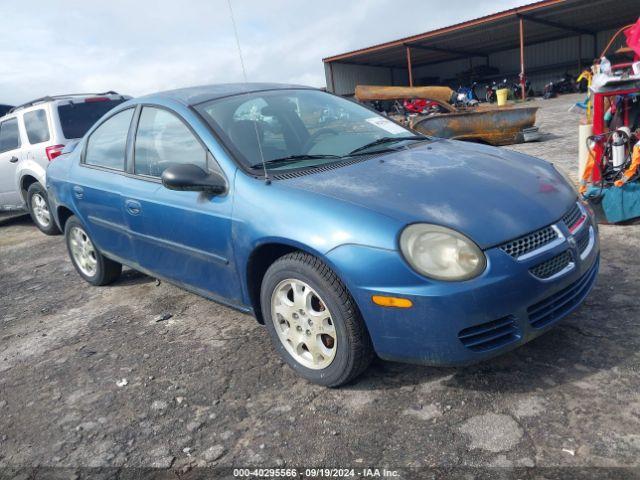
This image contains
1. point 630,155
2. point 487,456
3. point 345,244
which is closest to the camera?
point 487,456

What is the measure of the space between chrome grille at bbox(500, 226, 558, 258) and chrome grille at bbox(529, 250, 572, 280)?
76mm

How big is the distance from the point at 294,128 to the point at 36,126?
524cm

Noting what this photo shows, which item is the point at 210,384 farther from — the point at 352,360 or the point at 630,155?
the point at 630,155

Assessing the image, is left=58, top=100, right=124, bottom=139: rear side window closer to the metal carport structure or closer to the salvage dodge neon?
the salvage dodge neon

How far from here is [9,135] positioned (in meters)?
7.55

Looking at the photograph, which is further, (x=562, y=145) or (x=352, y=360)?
(x=562, y=145)

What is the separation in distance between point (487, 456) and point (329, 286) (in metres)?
0.92

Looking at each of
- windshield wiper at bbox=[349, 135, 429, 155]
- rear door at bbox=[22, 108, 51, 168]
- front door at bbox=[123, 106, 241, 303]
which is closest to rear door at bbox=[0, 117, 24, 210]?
rear door at bbox=[22, 108, 51, 168]

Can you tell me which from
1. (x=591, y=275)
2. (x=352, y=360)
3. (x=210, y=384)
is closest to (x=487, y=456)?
(x=352, y=360)

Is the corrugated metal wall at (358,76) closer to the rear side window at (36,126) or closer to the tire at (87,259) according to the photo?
the rear side window at (36,126)

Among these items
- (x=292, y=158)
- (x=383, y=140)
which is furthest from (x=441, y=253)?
(x=383, y=140)

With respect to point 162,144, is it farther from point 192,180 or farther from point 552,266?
point 552,266

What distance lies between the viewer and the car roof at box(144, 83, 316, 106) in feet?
10.8

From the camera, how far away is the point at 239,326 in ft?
11.3
